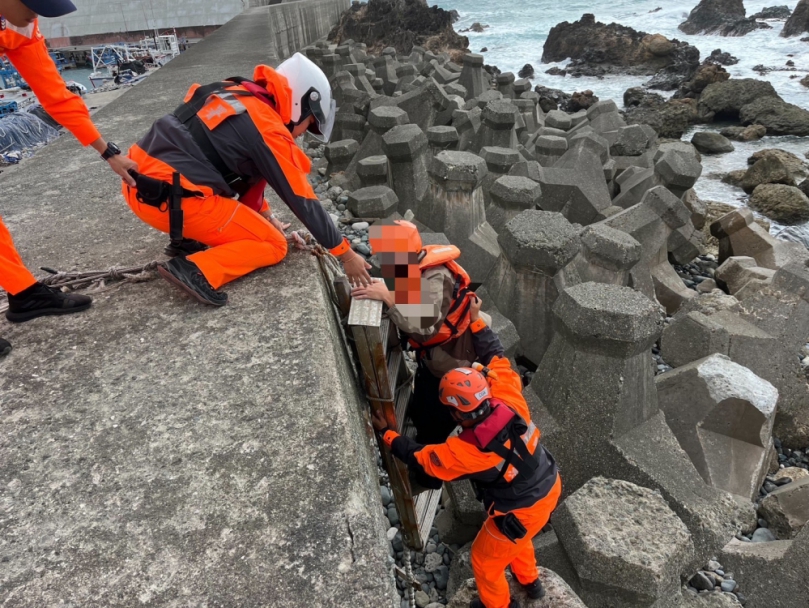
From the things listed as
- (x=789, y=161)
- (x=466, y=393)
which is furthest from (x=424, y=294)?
(x=789, y=161)

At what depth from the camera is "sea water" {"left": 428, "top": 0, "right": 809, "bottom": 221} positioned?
12141 mm

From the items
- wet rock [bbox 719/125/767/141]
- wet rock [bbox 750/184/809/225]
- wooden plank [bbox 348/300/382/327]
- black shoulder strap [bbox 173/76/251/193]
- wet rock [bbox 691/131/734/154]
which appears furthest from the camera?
wet rock [bbox 719/125/767/141]

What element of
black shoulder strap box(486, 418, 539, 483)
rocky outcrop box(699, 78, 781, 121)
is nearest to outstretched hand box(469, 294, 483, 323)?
black shoulder strap box(486, 418, 539, 483)

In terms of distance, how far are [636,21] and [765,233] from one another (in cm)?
3449

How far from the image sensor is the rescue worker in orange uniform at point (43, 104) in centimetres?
177

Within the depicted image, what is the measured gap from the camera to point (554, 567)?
7.72 feet

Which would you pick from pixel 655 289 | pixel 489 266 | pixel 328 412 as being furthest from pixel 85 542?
pixel 655 289

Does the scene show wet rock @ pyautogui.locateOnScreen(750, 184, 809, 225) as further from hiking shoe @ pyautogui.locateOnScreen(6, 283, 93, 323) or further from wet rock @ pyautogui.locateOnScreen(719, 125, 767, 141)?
hiking shoe @ pyautogui.locateOnScreen(6, 283, 93, 323)

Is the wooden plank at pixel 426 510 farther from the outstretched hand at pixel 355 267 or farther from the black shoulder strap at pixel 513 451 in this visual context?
the outstretched hand at pixel 355 267

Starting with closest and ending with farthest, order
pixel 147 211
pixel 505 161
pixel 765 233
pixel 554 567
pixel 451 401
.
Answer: pixel 451 401, pixel 147 211, pixel 554 567, pixel 505 161, pixel 765 233

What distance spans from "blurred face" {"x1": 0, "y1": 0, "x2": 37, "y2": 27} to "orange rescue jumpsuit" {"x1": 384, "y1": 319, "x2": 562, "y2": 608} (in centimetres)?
186

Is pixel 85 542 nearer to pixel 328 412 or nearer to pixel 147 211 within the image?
pixel 328 412

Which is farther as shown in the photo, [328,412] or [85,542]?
[328,412]

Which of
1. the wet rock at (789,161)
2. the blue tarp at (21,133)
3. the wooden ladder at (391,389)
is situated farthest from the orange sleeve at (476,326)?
the blue tarp at (21,133)
